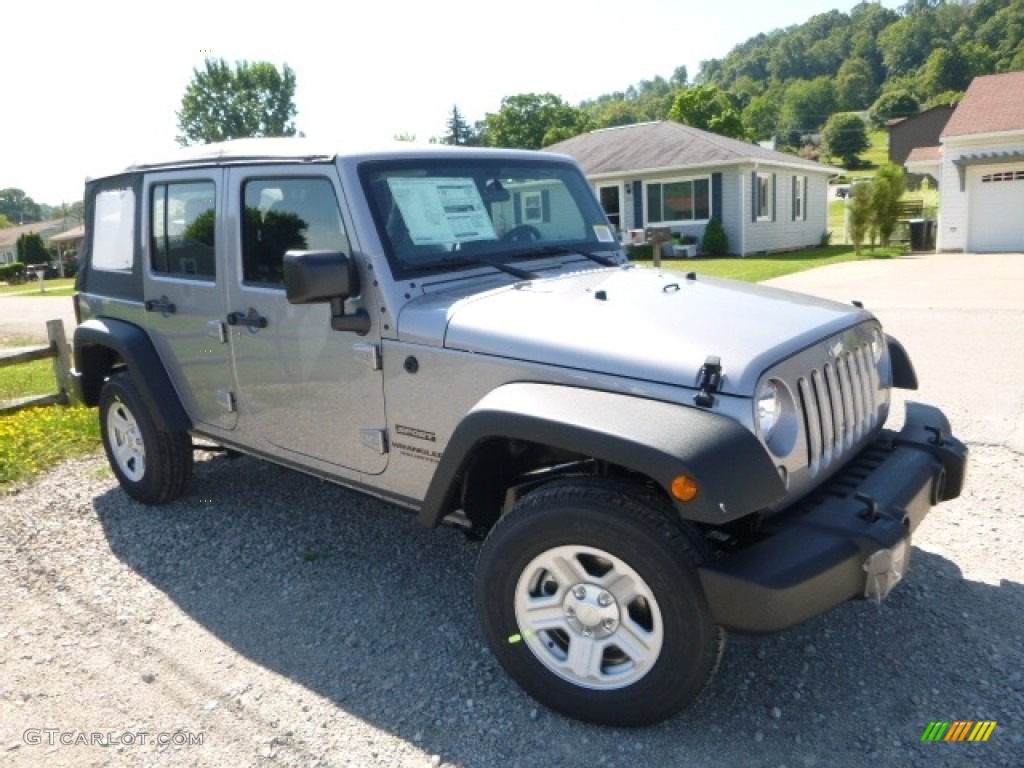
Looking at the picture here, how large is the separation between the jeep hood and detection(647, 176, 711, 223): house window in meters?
21.3

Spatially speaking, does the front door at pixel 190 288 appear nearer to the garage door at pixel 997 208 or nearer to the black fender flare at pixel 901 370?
the black fender flare at pixel 901 370

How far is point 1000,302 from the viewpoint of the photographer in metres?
12.0

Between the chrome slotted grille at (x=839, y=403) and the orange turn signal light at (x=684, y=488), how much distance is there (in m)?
0.63

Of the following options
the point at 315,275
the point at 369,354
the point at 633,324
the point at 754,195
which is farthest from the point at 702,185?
the point at 315,275

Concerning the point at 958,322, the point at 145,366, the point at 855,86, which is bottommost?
the point at 958,322

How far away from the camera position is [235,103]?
2530 inches

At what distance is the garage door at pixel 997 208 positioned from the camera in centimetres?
2147

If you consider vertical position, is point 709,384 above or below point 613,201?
below

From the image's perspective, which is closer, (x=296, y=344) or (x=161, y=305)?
(x=296, y=344)

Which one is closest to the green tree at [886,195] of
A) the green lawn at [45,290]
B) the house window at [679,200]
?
the house window at [679,200]

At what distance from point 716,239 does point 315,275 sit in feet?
69.8

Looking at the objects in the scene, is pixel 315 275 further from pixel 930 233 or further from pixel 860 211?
pixel 930 233

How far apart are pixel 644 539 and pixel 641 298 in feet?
3.84

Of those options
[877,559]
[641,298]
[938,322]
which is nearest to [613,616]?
[877,559]
